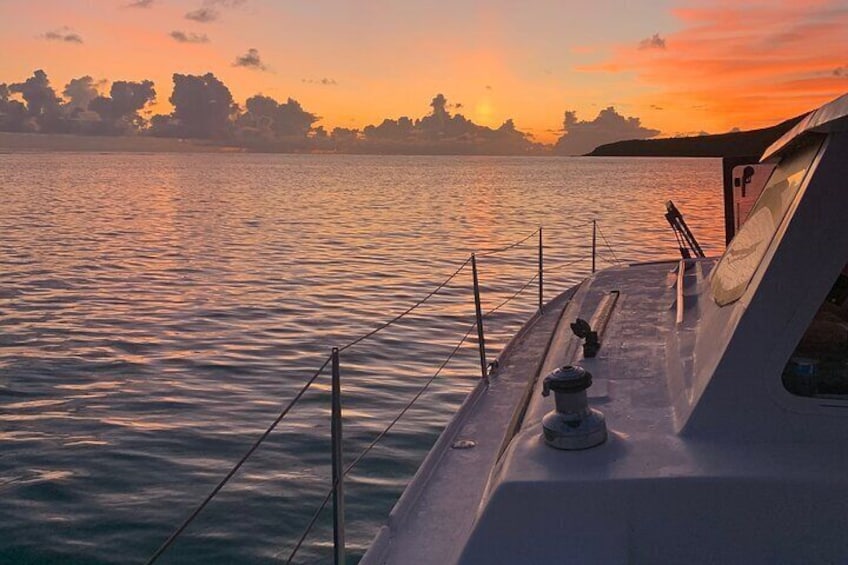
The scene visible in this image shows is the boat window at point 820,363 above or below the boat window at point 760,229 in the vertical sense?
below

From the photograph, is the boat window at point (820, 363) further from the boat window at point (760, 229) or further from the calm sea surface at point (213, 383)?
the calm sea surface at point (213, 383)

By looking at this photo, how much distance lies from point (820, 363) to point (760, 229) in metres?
1.17

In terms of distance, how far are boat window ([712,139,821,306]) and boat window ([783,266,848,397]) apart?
422mm

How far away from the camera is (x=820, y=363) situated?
344cm

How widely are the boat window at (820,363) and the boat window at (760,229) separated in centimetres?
42

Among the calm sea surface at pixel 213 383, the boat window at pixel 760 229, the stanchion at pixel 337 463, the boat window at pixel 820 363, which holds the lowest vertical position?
the calm sea surface at pixel 213 383

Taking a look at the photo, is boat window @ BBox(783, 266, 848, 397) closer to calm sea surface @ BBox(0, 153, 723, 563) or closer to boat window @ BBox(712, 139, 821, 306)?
boat window @ BBox(712, 139, 821, 306)

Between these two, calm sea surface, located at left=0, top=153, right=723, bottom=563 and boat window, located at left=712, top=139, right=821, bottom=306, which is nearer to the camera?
boat window, located at left=712, top=139, right=821, bottom=306

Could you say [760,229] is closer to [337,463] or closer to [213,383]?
[337,463]

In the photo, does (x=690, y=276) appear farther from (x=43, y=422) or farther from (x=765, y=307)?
(x=43, y=422)

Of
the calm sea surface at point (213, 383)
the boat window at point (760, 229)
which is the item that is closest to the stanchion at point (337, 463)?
the boat window at point (760, 229)

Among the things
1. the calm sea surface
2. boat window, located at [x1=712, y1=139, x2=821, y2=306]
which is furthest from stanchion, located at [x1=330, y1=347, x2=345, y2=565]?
the calm sea surface

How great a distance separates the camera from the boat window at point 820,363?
3379mm

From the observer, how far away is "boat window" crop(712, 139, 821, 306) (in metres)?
3.94
